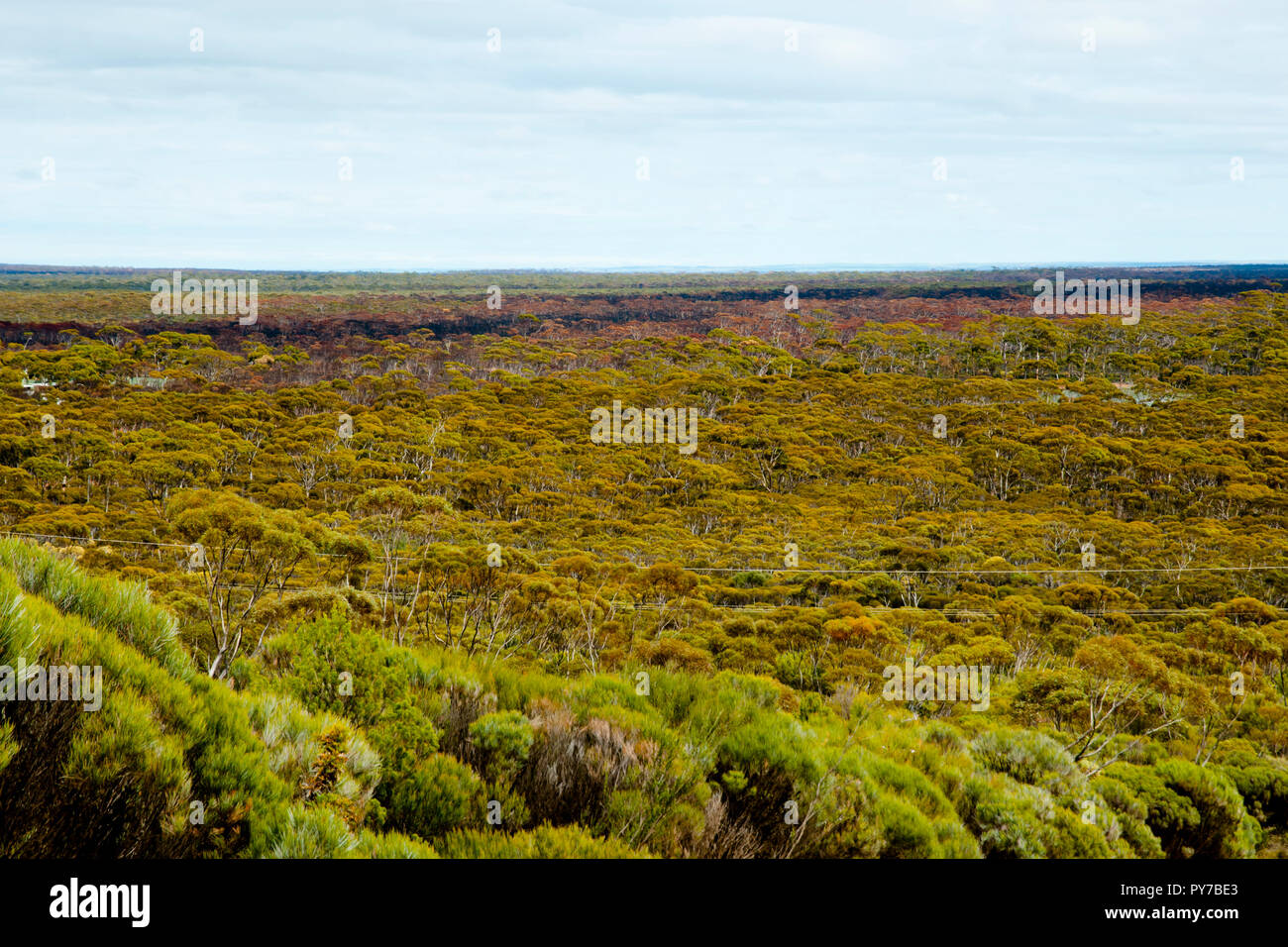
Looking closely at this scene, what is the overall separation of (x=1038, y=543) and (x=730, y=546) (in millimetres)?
22250

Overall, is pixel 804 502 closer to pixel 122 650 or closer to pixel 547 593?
pixel 547 593

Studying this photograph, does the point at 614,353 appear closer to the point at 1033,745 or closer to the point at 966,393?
the point at 966,393

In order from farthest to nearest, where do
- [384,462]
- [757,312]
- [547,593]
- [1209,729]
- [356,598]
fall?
[757,312] → [384,462] → [547,593] → [356,598] → [1209,729]

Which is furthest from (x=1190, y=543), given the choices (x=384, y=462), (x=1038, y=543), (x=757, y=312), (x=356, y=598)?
(x=757, y=312)

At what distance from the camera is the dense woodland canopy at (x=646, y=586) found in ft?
13.5

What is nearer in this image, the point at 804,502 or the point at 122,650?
the point at 122,650

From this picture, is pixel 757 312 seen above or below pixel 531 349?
above

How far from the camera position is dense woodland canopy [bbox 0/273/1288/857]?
410 centimetres

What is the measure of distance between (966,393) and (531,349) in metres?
66.2

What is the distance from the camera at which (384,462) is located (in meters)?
68.4

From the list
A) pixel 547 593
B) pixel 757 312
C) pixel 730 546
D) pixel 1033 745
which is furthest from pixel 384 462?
pixel 757 312

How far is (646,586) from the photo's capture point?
33062mm
